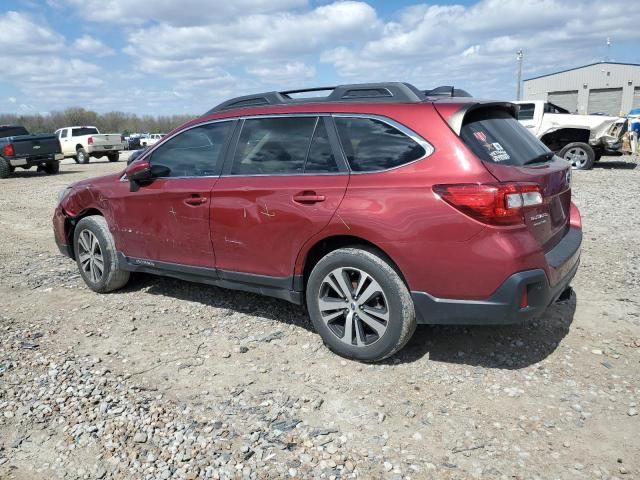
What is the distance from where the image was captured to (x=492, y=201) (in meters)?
2.94

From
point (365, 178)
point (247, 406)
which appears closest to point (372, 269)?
point (365, 178)

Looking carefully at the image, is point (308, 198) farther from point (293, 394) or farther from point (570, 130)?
point (570, 130)

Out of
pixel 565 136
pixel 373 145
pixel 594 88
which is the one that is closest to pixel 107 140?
pixel 565 136

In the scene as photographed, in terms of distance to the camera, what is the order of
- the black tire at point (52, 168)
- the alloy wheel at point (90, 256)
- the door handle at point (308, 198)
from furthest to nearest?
the black tire at point (52, 168), the alloy wheel at point (90, 256), the door handle at point (308, 198)

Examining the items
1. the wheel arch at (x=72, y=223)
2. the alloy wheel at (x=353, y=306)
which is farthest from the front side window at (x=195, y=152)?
the alloy wheel at (x=353, y=306)

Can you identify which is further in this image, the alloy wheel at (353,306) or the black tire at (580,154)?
the black tire at (580,154)

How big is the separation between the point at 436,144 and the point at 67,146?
86.9 feet

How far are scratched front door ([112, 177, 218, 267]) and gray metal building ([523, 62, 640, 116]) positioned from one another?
166 ft

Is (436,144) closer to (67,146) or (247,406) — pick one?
(247,406)

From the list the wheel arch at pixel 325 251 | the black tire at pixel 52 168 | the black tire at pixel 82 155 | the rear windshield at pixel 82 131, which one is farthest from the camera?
the rear windshield at pixel 82 131

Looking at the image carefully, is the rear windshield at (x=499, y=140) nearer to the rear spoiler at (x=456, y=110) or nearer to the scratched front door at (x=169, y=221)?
the rear spoiler at (x=456, y=110)

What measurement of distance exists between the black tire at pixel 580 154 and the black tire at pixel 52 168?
16916mm

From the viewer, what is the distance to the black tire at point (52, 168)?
19.5 meters

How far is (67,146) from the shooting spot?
2592cm
